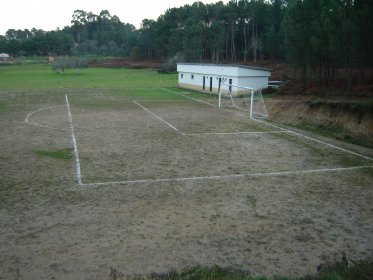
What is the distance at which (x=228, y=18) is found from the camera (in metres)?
73.1

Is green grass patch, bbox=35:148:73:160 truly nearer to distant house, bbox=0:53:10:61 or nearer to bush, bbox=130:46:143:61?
bush, bbox=130:46:143:61

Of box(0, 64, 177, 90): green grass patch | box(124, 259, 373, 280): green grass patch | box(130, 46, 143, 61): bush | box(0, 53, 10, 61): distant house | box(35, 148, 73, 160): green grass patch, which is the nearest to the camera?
box(124, 259, 373, 280): green grass patch

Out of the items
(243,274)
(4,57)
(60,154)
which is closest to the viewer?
(243,274)

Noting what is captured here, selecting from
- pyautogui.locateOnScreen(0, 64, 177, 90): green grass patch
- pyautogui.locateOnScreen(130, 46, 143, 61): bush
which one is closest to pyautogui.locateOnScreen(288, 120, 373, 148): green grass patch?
pyautogui.locateOnScreen(0, 64, 177, 90): green grass patch

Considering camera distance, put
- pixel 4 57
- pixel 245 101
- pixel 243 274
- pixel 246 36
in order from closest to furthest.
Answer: pixel 243 274 → pixel 245 101 → pixel 246 36 → pixel 4 57

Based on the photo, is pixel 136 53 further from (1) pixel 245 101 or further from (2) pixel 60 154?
(2) pixel 60 154

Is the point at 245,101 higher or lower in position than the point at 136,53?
lower

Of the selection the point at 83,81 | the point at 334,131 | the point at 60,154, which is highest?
the point at 83,81

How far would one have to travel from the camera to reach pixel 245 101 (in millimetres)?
29906

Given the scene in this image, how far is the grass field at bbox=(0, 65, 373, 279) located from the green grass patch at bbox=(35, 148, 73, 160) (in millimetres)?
39

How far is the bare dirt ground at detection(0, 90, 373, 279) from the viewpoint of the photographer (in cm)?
687

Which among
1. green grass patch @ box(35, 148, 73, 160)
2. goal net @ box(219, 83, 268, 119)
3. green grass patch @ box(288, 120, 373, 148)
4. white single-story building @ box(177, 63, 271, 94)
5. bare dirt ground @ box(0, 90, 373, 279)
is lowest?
bare dirt ground @ box(0, 90, 373, 279)

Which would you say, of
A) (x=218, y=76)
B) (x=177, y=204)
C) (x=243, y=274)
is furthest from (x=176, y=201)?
(x=218, y=76)

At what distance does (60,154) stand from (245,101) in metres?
18.7
